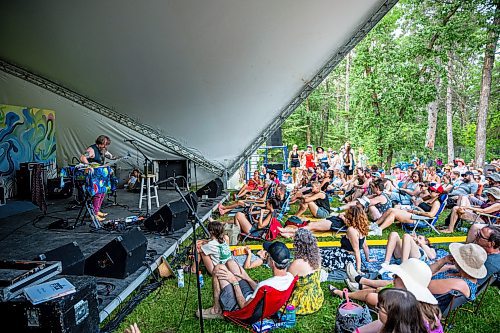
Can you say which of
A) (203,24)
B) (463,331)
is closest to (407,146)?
(203,24)

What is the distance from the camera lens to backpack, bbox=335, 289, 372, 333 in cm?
322

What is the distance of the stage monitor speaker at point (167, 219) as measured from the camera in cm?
561

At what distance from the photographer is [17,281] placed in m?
2.54

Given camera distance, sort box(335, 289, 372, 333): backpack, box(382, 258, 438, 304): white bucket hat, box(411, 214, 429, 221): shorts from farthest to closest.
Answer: box(411, 214, 429, 221): shorts → box(335, 289, 372, 333): backpack → box(382, 258, 438, 304): white bucket hat

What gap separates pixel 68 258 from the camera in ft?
11.7

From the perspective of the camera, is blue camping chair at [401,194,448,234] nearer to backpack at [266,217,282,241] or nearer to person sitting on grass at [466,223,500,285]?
backpack at [266,217,282,241]

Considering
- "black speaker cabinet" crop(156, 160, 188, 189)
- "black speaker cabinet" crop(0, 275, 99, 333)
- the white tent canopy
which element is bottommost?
"black speaker cabinet" crop(0, 275, 99, 333)

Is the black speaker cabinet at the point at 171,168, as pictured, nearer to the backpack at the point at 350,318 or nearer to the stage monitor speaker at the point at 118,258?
the stage monitor speaker at the point at 118,258

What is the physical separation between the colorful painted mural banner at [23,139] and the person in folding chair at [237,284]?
7.67 metres

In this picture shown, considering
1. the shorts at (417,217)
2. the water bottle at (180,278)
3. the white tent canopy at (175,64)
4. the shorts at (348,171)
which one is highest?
the white tent canopy at (175,64)

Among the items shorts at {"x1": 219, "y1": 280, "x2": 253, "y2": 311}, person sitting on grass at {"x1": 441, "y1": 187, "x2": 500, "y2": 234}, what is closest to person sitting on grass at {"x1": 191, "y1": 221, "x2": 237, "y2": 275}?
shorts at {"x1": 219, "y1": 280, "x2": 253, "y2": 311}

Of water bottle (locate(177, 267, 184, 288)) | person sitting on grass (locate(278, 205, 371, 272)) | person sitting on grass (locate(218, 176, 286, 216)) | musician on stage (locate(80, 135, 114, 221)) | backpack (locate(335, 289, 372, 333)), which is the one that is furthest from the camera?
person sitting on grass (locate(218, 176, 286, 216))

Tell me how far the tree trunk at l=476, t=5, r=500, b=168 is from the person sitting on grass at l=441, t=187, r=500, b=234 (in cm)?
801

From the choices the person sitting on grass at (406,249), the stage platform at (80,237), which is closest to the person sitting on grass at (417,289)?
the person sitting on grass at (406,249)
